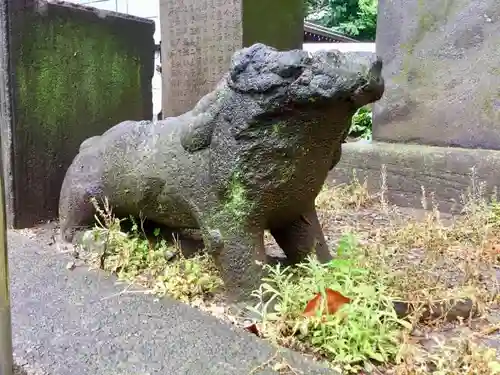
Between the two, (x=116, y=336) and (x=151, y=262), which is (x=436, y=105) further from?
(x=116, y=336)

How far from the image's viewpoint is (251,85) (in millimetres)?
1607

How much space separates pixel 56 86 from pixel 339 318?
6.64 feet

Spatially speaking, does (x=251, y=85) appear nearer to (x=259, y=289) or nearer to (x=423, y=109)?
(x=259, y=289)

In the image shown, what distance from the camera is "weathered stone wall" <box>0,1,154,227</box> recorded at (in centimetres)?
263

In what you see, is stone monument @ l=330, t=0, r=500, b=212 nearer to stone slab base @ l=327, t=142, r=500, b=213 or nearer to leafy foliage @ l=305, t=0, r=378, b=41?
stone slab base @ l=327, t=142, r=500, b=213

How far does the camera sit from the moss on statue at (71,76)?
8.75 ft

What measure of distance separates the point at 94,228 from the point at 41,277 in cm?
40

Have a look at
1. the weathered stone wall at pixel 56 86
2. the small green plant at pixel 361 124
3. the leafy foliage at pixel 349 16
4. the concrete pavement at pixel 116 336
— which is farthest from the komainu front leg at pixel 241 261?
the leafy foliage at pixel 349 16

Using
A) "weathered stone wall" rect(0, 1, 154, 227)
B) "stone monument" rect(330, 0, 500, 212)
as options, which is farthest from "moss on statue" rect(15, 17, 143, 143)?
"stone monument" rect(330, 0, 500, 212)

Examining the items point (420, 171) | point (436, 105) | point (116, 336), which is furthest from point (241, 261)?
point (436, 105)

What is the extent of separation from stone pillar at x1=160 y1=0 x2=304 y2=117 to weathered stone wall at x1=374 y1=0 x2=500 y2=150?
0.74 metres

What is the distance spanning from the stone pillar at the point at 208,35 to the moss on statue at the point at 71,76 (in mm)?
959

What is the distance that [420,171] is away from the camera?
359 cm

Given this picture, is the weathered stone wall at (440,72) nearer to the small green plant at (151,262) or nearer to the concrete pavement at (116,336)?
the small green plant at (151,262)
